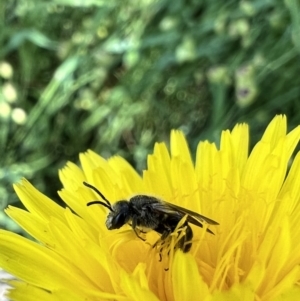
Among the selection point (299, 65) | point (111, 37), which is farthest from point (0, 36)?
point (299, 65)

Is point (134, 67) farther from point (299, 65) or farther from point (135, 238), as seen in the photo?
point (135, 238)

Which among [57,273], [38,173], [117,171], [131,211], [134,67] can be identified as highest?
[134,67]

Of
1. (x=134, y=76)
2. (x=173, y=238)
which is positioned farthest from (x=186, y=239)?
(x=134, y=76)

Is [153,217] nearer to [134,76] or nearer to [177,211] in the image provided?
[177,211]

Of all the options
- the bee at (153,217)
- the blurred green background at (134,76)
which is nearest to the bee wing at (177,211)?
the bee at (153,217)

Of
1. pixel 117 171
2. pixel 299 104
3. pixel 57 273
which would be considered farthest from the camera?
pixel 299 104

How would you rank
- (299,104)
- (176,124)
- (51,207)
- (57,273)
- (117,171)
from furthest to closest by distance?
(176,124)
(299,104)
(117,171)
(51,207)
(57,273)

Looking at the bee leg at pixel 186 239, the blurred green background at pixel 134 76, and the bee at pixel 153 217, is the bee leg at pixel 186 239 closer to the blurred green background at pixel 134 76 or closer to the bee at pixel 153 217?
the bee at pixel 153 217
